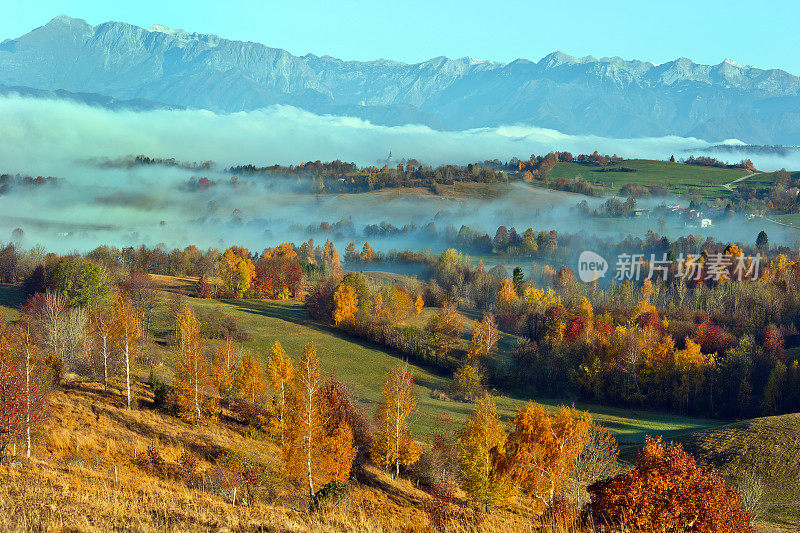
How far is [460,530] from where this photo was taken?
19922 millimetres

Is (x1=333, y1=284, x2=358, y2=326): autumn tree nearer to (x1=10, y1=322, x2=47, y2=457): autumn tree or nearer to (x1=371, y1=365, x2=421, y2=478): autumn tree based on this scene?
(x1=371, y1=365, x2=421, y2=478): autumn tree

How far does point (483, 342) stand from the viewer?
319 feet

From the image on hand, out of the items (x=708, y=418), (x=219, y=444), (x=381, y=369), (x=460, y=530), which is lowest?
(x=708, y=418)

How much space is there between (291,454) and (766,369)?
76.3 metres

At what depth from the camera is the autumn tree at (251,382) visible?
163 ft

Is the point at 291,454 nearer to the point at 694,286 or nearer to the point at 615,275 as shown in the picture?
the point at 694,286

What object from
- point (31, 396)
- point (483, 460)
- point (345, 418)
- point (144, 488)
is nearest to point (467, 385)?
point (345, 418)

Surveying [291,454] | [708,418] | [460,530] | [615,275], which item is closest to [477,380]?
[708,418]

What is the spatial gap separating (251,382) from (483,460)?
21253 millimetres

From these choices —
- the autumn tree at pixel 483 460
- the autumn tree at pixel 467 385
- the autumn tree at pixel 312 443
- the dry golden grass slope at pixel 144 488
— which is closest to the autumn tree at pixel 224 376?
the dry golden grass slope at pixel 144 488

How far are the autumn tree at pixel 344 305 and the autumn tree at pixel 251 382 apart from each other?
49.0m

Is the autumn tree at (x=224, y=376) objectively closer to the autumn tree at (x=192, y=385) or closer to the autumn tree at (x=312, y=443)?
the autumn tree at (x=192, y=385)

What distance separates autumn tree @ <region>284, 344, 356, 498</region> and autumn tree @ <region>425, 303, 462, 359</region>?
53.4m

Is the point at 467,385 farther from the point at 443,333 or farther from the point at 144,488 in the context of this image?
the point at 144,488
